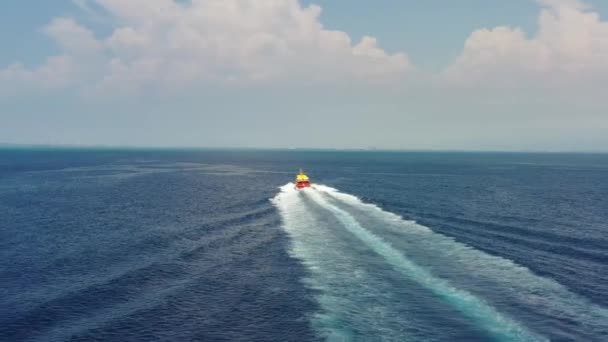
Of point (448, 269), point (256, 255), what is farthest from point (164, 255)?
point (448, 269)

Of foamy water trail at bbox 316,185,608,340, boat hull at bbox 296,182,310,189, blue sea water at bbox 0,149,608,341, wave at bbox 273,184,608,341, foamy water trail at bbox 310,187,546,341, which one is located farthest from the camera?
boat hull at bbox 296,182,310,189

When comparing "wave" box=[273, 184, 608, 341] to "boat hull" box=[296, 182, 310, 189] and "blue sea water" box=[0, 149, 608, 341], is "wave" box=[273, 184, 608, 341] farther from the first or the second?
"boat hull" box=[296, 182, 310, 189]

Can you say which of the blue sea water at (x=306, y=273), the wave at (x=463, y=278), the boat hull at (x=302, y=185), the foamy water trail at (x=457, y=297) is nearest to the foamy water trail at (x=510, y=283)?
the wave at (x=463, y=278)

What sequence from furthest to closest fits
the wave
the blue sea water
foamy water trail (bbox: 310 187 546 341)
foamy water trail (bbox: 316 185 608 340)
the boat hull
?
the boat hull → the blue sea water → foamy water trail (bbox: 316 185 608 340) → the wave → foamy water trail (bbox: 310 187 546 341)

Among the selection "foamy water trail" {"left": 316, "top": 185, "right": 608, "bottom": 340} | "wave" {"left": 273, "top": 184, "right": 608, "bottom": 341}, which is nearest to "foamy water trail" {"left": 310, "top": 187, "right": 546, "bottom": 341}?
"wave" {"left": 273, "top": 184, "right": 608, "bottom": 341}

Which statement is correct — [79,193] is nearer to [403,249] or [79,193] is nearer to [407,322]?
[403,249]

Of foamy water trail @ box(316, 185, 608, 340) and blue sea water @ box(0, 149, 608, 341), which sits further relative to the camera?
blue sea water @ box(0, 149, 608, 341)

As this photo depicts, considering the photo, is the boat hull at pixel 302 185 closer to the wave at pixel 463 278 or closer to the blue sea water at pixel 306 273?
the blue sea water at pixel 306 273

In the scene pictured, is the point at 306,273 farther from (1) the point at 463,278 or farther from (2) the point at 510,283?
(2) the point at 510,283
